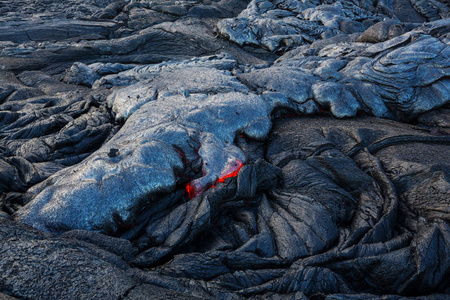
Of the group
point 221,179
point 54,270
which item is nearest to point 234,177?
point 221,179

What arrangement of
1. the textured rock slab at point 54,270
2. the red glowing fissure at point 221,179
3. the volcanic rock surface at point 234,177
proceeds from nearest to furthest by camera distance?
1. the textured rock slab at point 54,270
2. the volcanic rock surface at point 234,177
3. the red glowing fissure at point 221,179

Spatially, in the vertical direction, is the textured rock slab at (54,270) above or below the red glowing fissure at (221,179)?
above

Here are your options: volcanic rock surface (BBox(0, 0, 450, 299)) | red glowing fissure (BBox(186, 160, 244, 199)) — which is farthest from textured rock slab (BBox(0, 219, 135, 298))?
red glowing fissure (BBox(186, 160, 244, 199))

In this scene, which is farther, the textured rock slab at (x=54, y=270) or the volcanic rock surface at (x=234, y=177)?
the volcanic rock surface at (x=234, y=177)

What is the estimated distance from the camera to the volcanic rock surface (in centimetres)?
267

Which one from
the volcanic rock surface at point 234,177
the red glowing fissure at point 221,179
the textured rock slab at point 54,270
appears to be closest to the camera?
the textured rock slab at point 54,270

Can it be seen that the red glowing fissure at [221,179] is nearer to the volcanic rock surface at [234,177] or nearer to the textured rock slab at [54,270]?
the volcanic rock surface at [234,177]

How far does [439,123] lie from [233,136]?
397cm

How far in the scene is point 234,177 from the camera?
12.5ft

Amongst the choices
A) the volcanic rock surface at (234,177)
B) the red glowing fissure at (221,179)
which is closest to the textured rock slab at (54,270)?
the volcanic rock surface at (234,177)

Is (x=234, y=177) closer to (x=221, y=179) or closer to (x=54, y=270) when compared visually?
(x=221, y=179)

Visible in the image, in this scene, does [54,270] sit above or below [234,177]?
above

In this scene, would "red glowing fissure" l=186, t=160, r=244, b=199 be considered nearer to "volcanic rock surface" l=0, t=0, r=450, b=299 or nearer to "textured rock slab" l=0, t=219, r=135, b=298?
"volcanic rock surface" l=0, t=0, r=450, b=299

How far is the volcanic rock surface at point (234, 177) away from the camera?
8.77 ft
